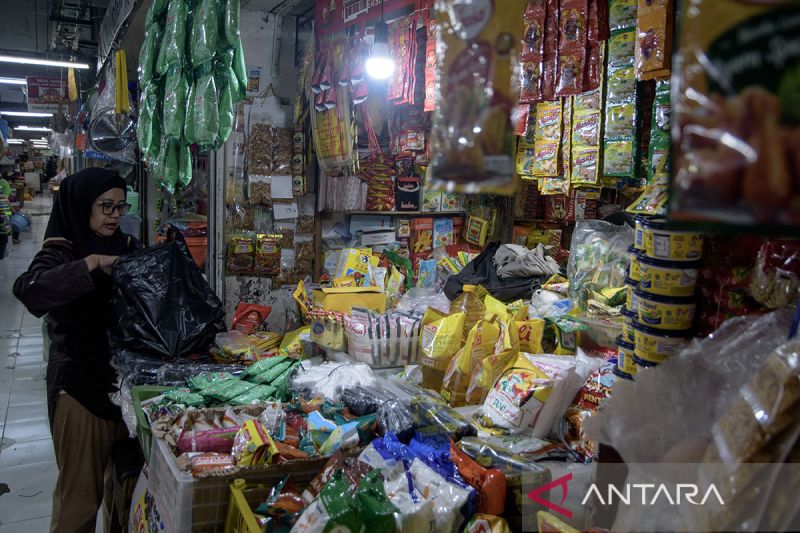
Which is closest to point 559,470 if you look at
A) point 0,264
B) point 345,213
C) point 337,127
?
point 337,127

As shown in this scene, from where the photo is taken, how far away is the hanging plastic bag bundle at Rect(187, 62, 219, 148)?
3170 millimetres

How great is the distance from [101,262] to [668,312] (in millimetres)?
2524

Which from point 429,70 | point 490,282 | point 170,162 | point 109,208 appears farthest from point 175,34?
point 490,282

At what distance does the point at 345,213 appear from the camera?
549 centimetres

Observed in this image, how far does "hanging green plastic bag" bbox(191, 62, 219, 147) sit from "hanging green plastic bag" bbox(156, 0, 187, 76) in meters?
0.20

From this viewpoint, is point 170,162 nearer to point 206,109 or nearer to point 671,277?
point 206,109

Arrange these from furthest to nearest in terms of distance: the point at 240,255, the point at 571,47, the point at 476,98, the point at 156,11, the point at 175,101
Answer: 1. the point at 240,255
2. the point at 156,11
3. the point at 175,101
4. the point at 571,47
5. the point at 476,98

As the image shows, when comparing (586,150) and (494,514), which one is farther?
(586,150)

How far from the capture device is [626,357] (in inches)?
58.2

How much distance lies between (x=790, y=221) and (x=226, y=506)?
174cm

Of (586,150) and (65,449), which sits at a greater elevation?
(586,150)

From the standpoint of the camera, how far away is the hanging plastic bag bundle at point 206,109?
10.4 ft

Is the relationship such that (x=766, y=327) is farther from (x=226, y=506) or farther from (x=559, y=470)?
(x=226, y=506)

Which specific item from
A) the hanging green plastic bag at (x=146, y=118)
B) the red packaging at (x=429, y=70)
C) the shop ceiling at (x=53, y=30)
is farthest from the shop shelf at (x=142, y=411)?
the shop ceiling at (x=53, y=30)
